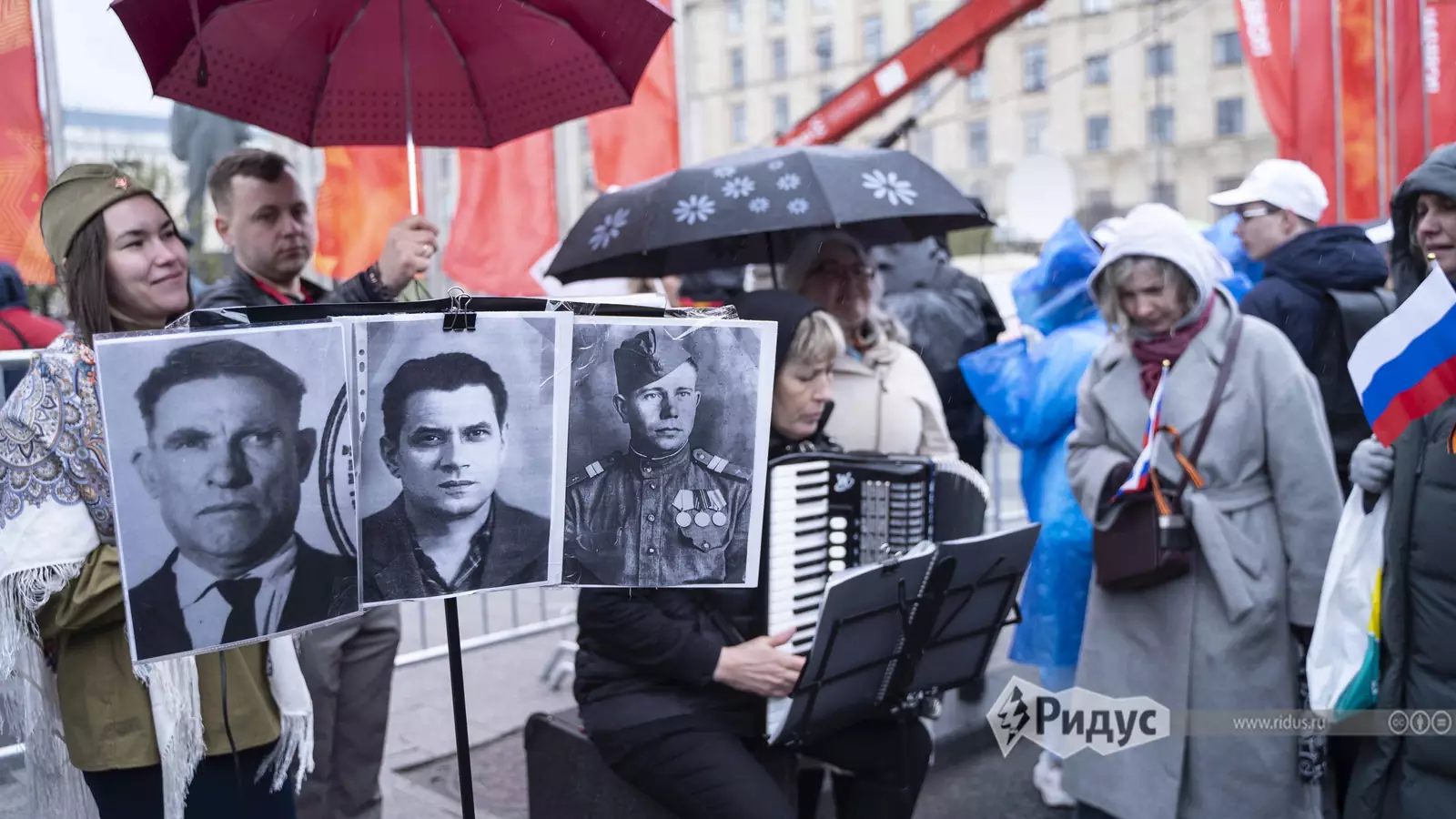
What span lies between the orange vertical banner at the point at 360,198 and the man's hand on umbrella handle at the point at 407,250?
11.7 ft

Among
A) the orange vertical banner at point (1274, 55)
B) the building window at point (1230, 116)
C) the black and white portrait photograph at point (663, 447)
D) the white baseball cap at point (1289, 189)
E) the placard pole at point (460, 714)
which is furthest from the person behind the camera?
the building window at point (1230, 116)

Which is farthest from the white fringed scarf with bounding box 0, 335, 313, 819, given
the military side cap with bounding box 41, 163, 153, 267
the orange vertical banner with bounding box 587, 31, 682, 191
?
the orange vertical banner with bounding box 587, 31, 682, 191

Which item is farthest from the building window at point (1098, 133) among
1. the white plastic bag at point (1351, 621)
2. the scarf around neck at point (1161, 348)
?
the white plastic bag at point (1351, 621)

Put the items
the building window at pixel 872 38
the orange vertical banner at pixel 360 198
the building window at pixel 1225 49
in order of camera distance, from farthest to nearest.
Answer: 1. the building window at pixel 872 38
2. the building window at pixel 1225 49
3. the orange vertical banner at pixel 360 198

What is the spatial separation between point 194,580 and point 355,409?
0.31 meters

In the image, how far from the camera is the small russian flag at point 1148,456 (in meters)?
3.16

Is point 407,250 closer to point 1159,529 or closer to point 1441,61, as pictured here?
point 1159,529

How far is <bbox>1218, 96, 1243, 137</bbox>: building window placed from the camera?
1820 inches

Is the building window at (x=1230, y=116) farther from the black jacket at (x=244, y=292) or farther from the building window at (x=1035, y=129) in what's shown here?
the black jacket at (x=244, y=292)

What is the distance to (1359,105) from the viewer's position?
7793 millimetres

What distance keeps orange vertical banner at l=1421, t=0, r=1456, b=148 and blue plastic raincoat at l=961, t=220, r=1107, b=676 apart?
128 inches

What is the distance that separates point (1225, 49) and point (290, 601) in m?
52.0

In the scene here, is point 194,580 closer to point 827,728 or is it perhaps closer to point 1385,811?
point 827,728

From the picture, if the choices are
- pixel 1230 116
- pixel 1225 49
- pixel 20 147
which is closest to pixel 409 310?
pixel 20 147
